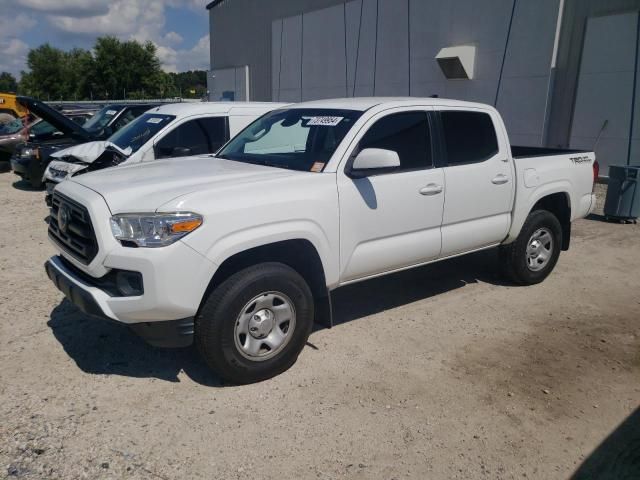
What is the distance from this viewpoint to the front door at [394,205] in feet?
13.0

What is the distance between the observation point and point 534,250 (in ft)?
18.9

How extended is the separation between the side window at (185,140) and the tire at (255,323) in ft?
14.2

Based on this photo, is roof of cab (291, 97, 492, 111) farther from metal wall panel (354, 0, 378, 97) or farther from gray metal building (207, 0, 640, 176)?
metal wall panel (354, 0, 378, 97)

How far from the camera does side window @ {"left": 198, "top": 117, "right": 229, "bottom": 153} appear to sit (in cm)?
Result: 758

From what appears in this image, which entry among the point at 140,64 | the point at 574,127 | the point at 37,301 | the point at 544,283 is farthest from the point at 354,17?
the point at 140,64

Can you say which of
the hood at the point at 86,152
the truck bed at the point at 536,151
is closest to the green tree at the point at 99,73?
the hood at the point at 86,152

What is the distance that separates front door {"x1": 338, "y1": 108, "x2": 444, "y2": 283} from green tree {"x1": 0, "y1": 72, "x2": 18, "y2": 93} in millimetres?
88449

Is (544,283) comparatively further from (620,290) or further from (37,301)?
(37,301)

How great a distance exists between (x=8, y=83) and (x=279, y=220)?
3991 inches

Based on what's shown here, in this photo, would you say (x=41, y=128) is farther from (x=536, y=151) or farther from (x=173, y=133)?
(x=536, y=151)

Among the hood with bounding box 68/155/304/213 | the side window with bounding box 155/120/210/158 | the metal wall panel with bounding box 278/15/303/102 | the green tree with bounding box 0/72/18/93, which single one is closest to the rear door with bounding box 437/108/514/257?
the hood with bounding box 68/155/304/213

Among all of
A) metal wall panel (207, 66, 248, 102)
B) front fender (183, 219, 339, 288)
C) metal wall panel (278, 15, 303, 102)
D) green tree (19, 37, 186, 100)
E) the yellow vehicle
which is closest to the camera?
front fender (183, 219, 339, 288)

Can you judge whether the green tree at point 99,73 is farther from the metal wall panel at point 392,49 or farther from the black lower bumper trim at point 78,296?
the black lower bumper trim at point 78,296

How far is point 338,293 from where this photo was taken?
18.2 feet
